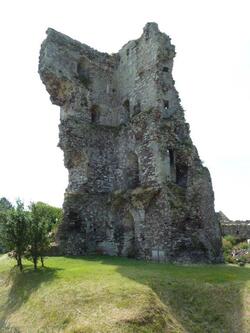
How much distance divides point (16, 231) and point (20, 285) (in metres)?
2.32

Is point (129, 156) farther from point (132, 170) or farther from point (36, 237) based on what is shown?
point (36, 237)

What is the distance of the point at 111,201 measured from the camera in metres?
22.6

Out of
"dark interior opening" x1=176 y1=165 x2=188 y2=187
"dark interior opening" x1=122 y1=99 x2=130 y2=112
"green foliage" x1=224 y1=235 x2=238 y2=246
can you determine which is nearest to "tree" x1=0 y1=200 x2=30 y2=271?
"dark interior opening" x1=176 y1=165 x2=188 y2=187

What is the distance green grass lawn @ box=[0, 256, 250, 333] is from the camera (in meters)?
10.7

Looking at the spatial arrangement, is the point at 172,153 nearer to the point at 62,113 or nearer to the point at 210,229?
the point at 210,229

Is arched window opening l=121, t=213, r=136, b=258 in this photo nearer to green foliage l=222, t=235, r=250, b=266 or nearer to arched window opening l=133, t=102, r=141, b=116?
green foliage l=222, t=235, r=250, b=266

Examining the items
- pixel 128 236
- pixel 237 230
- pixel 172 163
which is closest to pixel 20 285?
pixel 128 236

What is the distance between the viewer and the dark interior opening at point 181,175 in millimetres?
20483

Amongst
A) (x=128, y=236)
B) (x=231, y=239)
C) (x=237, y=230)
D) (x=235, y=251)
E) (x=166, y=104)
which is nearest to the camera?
(x=128, y=236)

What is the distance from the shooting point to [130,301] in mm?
11430

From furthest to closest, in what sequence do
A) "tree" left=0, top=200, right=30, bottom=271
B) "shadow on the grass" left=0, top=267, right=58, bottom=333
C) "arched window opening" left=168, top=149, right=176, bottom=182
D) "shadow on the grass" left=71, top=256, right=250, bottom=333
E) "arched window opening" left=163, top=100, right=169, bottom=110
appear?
1. "arched window opening" left=163, top=100, right=169, bottom=110
2. "arched window opening" left=168, top=149, right=176, bottom=182
3. "tree" left=0, top=200, right=30, bottom=271
4. "shadow on the grass" left=0, top=267, right=58, bottom=333
5. "shadow on the grass" left=71, top=256, right=250, bottom=333

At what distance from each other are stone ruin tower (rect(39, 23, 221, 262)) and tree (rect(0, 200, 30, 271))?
4.37 meters

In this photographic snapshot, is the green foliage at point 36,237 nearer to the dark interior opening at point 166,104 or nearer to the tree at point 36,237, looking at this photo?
the tree at point 36,237

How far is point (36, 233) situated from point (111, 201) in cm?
634
